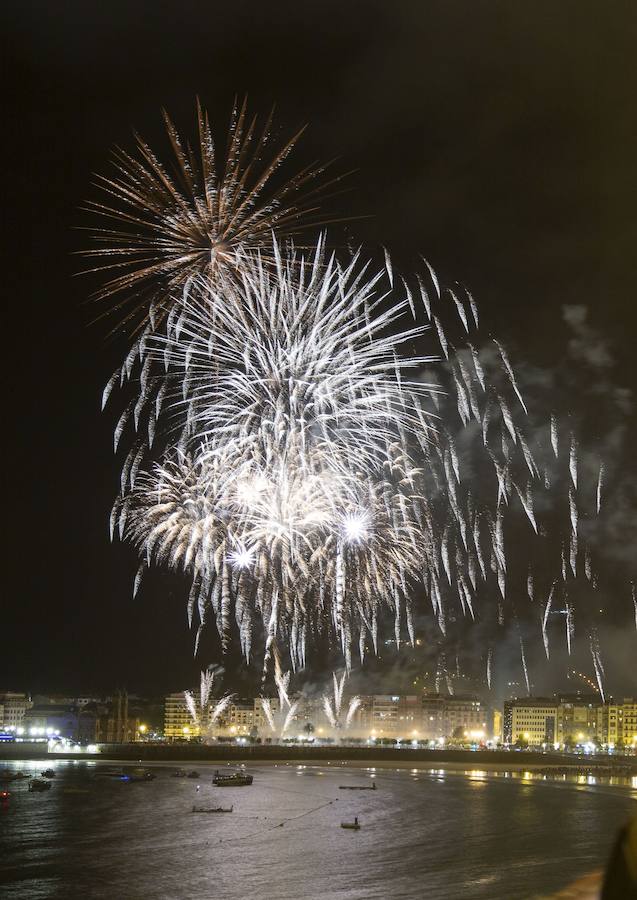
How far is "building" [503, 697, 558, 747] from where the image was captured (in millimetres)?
175625

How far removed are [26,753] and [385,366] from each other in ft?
284

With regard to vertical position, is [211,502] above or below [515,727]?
above

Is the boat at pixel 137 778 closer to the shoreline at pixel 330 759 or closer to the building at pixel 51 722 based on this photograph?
the shoreline at pixel 330 759

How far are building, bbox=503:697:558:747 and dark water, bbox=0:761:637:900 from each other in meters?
115

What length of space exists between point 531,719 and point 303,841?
5901 inches

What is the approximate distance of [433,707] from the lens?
546ft

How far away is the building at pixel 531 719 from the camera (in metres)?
176

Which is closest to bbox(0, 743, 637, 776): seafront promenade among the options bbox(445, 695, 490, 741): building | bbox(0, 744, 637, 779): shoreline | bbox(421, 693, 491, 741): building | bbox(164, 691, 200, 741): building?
bbox(0, 744, 637, 779): shoreline

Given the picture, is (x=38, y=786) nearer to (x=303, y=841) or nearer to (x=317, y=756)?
(x=303, y=841)

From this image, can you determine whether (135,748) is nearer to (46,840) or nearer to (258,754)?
(258,754)

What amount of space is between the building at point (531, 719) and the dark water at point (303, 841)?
114944mm

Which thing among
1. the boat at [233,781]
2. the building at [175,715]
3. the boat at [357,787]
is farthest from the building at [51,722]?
the boat at [357,787]

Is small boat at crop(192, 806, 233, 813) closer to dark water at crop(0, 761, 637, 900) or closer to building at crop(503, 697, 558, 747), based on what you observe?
dark water at crop(0, 761, 637, 900)

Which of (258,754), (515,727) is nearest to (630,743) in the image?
(515,727)
